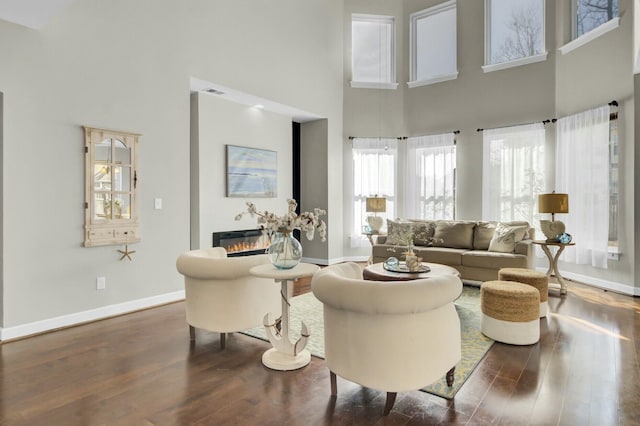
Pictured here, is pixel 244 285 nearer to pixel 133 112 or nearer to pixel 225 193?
pixel 133 112

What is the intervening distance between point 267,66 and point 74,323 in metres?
4.24

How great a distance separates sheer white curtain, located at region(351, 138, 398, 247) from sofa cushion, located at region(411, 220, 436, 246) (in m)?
1.47

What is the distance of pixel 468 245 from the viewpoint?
5688 millimetres

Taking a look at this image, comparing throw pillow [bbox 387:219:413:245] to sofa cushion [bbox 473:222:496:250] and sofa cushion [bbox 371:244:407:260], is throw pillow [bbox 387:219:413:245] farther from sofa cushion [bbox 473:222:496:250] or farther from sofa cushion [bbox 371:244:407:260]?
sofa cushion [bbox 473:222:496:250]

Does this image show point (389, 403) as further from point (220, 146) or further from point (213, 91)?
point (213, 91)

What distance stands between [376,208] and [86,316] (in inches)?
182

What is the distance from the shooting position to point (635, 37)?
4.79 m

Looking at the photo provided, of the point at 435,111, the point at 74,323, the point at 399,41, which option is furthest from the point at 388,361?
the point at 399,41

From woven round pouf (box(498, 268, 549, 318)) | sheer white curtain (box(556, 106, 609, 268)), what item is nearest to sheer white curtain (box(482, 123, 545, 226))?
sheer white curtain (box(556, 106, 609, 268))

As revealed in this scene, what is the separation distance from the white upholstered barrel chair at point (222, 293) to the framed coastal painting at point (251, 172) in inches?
112

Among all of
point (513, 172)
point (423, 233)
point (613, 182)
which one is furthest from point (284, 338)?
A: point (513, 172)

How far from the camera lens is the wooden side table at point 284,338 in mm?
2736

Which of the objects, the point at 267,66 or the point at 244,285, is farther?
the point at 267,66

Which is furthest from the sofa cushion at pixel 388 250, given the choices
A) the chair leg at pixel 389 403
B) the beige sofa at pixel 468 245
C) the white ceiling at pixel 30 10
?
the white ceiling at pixel 30 10
